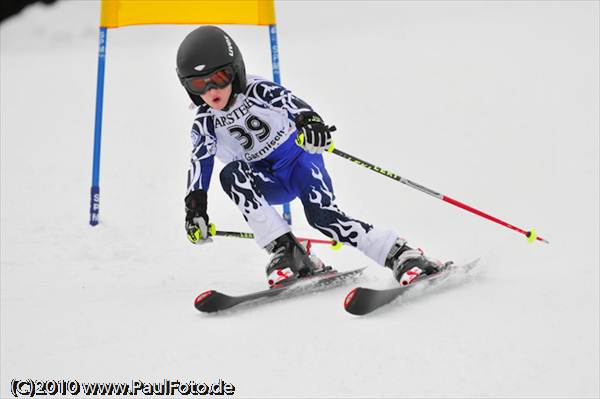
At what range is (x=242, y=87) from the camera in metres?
4.11

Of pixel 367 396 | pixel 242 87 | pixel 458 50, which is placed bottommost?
pixel 367 396

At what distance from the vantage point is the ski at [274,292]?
3670 millimetres

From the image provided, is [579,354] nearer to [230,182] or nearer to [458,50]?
[230,182]

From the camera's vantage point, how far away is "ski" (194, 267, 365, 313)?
3670 millimetres

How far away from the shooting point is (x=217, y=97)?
4059mm

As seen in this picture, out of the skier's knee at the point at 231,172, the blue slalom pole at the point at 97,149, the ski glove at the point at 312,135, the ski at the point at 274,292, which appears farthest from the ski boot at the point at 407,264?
the blue slalom pole at the point at 97,149

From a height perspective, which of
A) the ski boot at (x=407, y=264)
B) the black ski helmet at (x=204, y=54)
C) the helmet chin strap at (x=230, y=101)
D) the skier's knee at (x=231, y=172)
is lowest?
the ski boot at (x=407, y=264)

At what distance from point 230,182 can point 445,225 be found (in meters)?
2.79

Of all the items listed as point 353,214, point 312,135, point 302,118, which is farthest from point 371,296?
point 353,214

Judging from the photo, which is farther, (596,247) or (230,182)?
(596,247)

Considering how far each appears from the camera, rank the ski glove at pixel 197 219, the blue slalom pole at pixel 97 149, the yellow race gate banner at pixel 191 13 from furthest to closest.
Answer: the blue slalom pole at pixel 97 149 → the yellow race gate banner at pixel 191 13 → the ski glove at pixel 197 219

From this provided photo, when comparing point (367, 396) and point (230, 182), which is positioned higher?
point (230, 182)

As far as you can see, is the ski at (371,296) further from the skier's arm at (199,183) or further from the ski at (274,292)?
the skier's arm at (199,183)

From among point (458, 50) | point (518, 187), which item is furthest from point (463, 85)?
point (518, 187)
